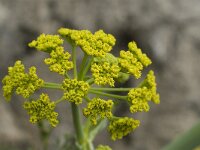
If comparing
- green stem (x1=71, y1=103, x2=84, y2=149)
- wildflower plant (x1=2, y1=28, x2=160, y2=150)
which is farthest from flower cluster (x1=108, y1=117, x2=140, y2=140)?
green stem (x1=71, y1=103, x2=84, y2=149)

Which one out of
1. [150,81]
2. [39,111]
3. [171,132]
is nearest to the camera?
[39,111]

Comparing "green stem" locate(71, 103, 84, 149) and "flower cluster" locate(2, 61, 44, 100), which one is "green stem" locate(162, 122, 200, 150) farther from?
"flower cluster" locate(2, 61, 44, 100)

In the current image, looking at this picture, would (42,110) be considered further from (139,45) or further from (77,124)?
(139,45)

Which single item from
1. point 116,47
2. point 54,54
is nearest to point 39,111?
point 54,54

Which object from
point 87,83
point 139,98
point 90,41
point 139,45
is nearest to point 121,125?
point 139,98

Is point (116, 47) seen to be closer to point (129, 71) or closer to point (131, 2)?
point (131, 2)
